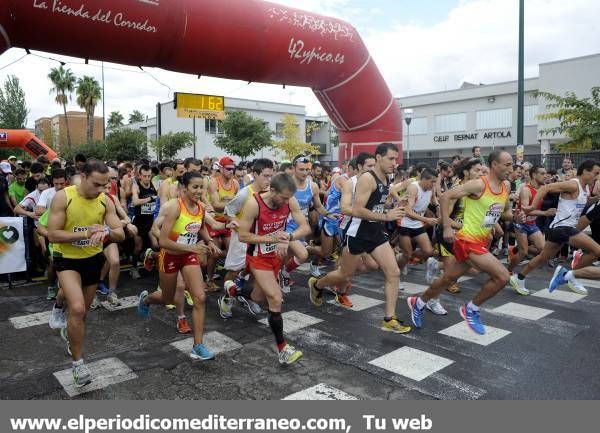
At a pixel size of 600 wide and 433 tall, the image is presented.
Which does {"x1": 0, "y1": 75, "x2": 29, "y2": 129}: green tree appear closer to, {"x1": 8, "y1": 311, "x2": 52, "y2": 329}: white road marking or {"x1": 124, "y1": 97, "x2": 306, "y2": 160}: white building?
{"x1": 124, "y1": 97, "x2": 306, "y2": 160}: white building

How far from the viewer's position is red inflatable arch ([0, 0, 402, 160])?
709cm

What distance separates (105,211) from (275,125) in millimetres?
45539

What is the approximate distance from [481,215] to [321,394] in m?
2.63

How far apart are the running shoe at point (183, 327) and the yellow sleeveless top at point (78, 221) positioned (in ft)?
4.98

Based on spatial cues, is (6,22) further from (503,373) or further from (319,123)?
(319,123)

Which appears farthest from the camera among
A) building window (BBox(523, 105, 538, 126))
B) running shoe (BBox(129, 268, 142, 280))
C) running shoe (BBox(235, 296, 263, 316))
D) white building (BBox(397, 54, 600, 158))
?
building window (BBox(523, 105, 538, 126))

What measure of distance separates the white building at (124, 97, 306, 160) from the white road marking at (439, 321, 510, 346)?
3806cm

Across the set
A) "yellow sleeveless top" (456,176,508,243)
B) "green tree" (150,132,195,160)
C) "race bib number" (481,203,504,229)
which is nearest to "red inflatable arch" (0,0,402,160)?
"yellow sleeveless top" (456,176,508,243)

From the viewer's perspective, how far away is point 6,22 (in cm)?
670

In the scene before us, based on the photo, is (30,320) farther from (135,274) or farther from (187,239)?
(187,239)

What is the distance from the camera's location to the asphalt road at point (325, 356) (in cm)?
396

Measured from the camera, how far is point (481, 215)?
518cm

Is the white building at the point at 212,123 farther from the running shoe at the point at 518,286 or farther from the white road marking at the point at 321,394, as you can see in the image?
the white road marking at the point at 321,394

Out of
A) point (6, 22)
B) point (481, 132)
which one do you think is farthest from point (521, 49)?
point (481, 132)
